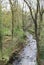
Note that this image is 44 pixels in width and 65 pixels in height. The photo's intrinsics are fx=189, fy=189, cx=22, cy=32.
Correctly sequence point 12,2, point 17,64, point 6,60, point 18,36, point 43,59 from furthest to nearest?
point 18,36, point 12,2, point 17,64, point 6,60, point 43,59

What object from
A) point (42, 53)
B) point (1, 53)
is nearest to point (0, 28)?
point (1, 53)

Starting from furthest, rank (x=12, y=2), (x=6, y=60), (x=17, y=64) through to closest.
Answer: (x=12, y=2) < (x=17, y=64) < (x=6, y=60)

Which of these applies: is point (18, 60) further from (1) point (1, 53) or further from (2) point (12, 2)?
(2) point (12, 2)

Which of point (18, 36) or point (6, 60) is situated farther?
point (18, 36)

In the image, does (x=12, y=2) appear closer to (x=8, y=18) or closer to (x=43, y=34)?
(x=8, y=18)

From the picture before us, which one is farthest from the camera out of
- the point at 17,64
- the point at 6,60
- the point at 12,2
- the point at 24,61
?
the point at 12,2

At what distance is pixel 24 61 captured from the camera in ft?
57.7

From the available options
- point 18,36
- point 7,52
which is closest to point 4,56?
point 7,52

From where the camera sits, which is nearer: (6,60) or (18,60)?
(6,60)

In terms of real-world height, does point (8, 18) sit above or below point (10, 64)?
above

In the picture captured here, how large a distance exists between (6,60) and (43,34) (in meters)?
4.20

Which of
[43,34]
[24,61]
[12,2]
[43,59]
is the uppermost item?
[12,2]

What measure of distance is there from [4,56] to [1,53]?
1.66ft

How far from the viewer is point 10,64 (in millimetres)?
15625
